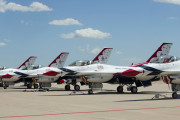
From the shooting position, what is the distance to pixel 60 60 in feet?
115

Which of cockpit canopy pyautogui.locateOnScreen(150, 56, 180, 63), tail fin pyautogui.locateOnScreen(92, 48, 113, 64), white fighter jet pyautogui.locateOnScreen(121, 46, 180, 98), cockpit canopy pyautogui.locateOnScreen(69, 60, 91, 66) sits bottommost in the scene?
white fighter jet pyautogui.locateOnScreen(121, 46, 180, 98)

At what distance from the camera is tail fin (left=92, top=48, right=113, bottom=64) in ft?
95.3

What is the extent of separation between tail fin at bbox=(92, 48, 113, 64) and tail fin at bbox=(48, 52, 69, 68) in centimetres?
655

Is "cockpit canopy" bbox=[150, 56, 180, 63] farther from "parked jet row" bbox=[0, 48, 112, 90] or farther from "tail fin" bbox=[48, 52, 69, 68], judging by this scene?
"tail fin" bbox=[48, 52, 69, 68]

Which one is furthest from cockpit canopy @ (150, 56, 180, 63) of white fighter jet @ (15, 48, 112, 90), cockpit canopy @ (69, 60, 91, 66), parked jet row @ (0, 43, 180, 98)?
white fighter jet @ (15, 48, 112, 90)

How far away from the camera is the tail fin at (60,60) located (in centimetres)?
3462

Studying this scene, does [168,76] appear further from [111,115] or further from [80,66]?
[80,66]

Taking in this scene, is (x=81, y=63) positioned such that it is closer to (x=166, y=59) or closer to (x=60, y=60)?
(x=60, y=60)

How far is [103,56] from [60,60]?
7.14 meters

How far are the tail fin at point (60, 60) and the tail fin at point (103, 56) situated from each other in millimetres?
6554

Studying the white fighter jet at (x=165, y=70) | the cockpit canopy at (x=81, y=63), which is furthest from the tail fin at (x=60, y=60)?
the white fighter jet at (x=165, y=70)

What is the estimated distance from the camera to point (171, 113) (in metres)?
11.4

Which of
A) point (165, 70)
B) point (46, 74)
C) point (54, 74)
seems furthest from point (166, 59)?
point (46, 74)

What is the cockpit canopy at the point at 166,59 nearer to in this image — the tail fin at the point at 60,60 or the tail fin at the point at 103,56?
the tail fin at the point at 103,56
